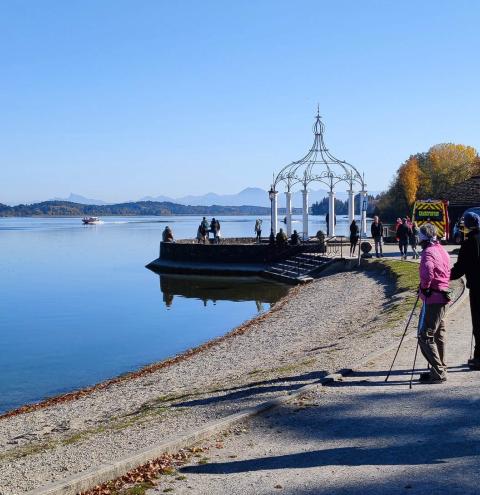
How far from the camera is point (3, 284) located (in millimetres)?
42125

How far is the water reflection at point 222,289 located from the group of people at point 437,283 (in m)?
19.6

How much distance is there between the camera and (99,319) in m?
27.8

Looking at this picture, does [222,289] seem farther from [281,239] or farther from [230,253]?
[230,253]

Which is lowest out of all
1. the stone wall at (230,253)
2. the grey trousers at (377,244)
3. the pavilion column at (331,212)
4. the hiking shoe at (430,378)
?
the hiking shoe at (430,378)

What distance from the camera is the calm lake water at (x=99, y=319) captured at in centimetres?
1806

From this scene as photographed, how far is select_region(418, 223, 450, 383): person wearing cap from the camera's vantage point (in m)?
8.90

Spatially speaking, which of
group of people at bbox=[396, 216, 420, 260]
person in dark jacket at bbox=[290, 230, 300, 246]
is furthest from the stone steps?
group of people at bbox=[396, 216, 420, 260]

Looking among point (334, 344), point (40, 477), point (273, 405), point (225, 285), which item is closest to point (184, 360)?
point (334, 344)

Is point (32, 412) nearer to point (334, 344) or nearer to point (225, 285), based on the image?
point (334, 344)

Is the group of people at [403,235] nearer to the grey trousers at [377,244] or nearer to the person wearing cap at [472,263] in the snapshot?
the grey trousers at [377,244]

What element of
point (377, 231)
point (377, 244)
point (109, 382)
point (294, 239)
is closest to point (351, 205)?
point (294, 239)

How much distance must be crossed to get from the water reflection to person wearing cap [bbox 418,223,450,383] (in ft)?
64.8

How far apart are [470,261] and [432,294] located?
0.95 m

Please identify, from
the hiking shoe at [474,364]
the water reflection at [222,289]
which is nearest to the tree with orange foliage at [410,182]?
the water reflection at [222,289]
